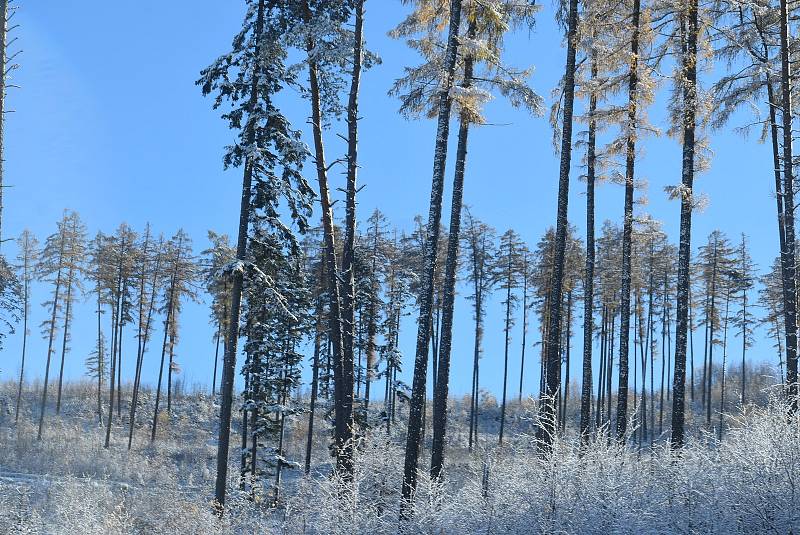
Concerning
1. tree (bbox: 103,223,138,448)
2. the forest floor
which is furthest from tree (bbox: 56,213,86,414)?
the forest floor

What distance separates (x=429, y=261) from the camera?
16.2 meters

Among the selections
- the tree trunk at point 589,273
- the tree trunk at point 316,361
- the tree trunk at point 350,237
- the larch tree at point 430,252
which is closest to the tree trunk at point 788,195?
the tree trunk at point 589,273

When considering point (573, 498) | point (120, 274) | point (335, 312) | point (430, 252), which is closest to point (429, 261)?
point (430, 252)

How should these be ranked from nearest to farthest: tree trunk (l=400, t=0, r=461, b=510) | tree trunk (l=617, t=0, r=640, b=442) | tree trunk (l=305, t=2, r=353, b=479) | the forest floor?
the forest floor → tree trunk (l=400, t=0, r=461, b=510) → tree trunk (l=305, t=2, r=353, b=479) → tree trunk (l=617, t=0, r=640, b=442)

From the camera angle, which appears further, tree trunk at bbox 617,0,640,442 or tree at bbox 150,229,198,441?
tree at bbox 150,229,198,441

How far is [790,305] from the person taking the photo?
1773 cm

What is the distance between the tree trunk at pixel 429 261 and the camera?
15219mm

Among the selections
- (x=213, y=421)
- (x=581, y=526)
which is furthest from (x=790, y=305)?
(x=213, y=421)

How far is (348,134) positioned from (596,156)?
8.28m

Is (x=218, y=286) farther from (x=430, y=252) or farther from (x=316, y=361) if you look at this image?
(x=430, y=252)

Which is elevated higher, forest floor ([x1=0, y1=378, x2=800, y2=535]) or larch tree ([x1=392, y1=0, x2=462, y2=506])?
larch tree ([x1=392, y1=0, x2=462, y2=506])

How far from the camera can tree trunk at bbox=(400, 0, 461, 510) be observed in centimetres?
1522

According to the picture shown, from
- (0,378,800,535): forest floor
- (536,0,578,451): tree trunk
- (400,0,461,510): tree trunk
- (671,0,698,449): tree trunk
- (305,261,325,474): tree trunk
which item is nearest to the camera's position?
(0,378,800,535): forest floor

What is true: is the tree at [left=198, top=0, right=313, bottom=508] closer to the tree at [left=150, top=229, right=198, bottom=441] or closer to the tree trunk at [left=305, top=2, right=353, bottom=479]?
the tree trunk at [left=305, top=2, right=353, bottom=479]
